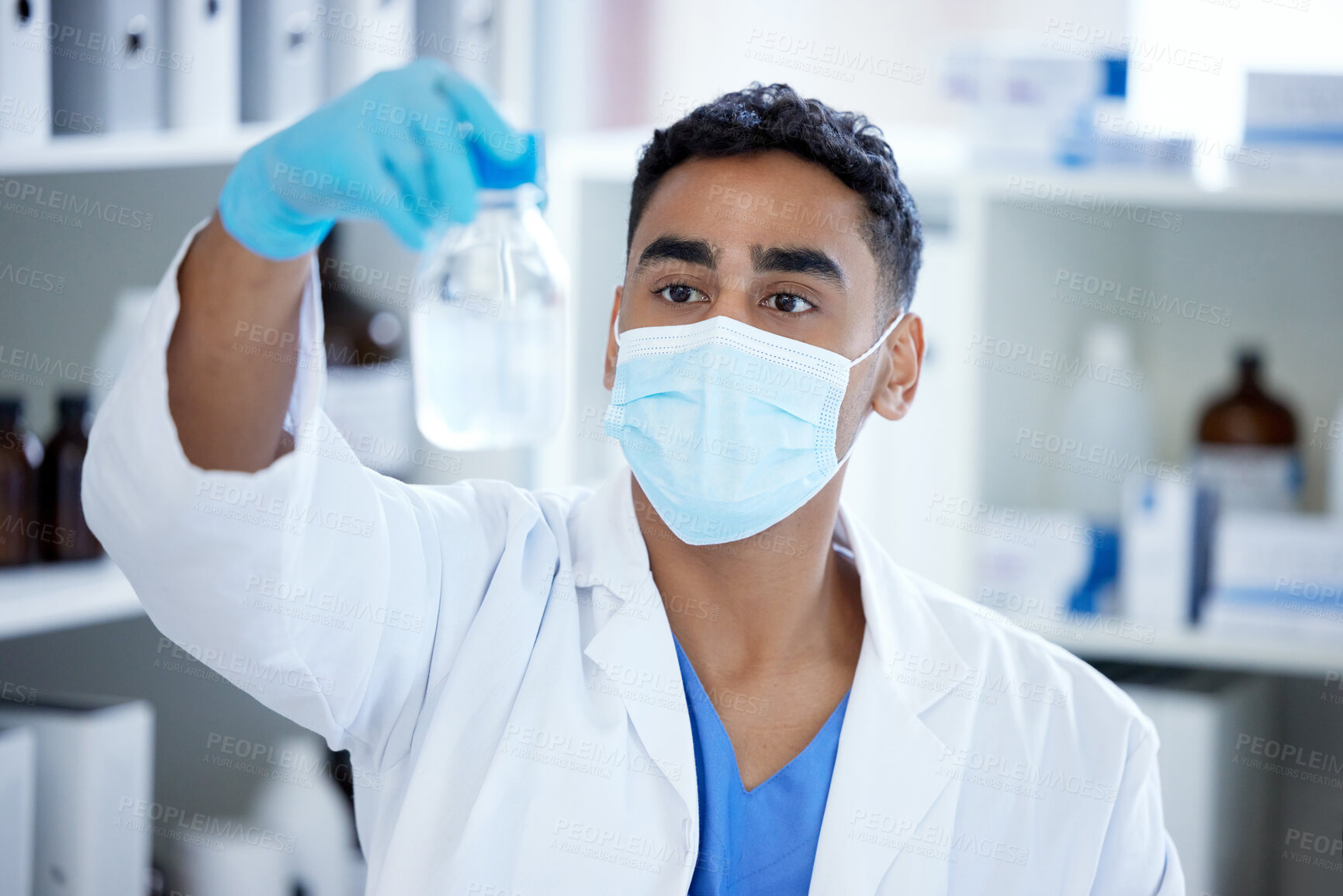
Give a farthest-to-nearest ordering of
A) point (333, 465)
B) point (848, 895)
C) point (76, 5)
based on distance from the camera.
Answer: point (76, 5)
point (848, 895)
point (333, 465)

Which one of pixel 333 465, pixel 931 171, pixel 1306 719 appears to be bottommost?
pixel 1306 719

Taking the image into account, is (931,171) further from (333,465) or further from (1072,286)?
(333,465)

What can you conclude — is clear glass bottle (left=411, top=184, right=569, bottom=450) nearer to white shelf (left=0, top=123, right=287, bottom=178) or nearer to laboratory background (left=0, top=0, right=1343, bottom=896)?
A: laboratory background (left=0, top=0, right=1343, bottom=896)

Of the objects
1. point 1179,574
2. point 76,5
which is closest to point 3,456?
point 76,5

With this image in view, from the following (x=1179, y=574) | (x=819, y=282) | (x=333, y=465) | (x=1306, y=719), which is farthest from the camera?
(x=1306, y=719)

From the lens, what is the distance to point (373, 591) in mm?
879

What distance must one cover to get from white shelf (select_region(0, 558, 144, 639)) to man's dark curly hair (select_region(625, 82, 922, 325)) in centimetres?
73

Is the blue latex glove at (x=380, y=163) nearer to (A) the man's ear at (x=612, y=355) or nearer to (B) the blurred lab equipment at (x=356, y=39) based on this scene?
(A) the man's ear at (x=612, y=355)

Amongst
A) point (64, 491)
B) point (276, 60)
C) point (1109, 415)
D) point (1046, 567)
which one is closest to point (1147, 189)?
point (1109, 415)

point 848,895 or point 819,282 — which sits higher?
point 819,282

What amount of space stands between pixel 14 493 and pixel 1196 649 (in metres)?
1.60

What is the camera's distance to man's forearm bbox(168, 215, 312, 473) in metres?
0.72

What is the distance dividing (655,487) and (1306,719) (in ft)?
4.89

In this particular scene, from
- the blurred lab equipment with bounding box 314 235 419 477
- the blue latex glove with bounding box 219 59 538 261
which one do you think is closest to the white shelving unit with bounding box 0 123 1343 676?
the blurred lab equipment with bounding box 314 235 419 477
